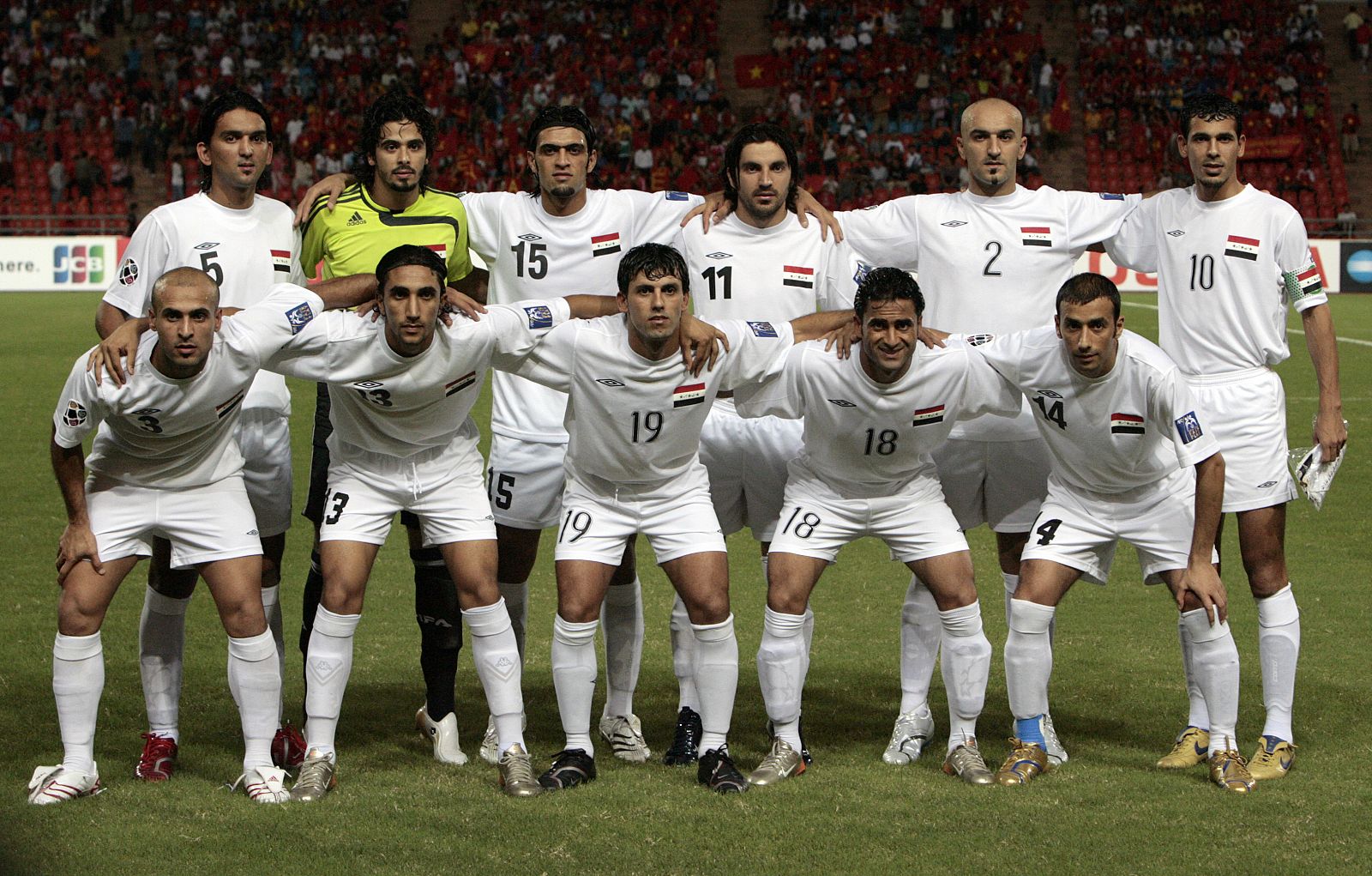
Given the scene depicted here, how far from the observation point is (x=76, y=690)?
5152 millimetres

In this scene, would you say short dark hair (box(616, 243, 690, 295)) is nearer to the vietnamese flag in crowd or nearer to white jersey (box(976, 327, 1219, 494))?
white jersey (box(976, 327, 1219, 494))

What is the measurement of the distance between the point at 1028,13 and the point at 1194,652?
3334 cm

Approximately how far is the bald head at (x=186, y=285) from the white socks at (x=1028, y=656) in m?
2.97

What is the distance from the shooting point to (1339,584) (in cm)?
862

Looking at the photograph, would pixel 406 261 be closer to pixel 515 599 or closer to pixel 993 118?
pixel 515 599

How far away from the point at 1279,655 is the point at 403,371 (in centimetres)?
332

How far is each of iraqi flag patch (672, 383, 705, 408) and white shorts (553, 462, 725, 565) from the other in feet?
1.00

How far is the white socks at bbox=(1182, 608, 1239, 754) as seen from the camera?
5.48 meters

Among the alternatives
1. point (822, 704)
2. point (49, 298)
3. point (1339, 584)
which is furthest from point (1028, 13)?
point (822, 704)

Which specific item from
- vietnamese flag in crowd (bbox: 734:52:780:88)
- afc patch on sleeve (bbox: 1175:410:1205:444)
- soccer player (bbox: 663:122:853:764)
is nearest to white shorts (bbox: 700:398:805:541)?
soccer player (bbox: 663:122:853:764)

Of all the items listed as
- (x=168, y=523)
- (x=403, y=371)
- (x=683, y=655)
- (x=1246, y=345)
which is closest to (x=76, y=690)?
(x=168, y=523)

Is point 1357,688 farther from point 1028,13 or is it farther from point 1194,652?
point 1028,13

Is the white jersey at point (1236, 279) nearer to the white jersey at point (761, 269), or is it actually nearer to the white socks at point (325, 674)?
the white jersey at point (761, 269)

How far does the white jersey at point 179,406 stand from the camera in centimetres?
503
